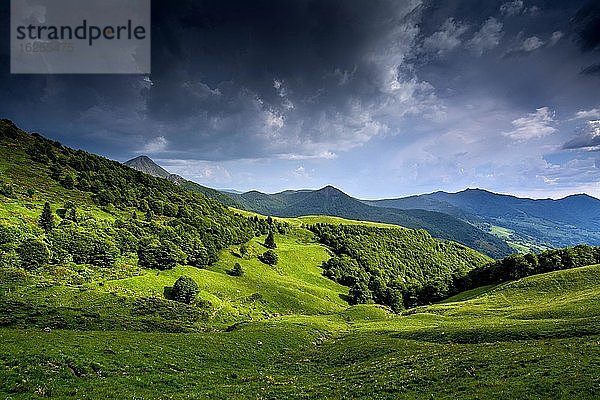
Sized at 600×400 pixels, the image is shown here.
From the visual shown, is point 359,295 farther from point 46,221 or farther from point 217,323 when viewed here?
point 46,221

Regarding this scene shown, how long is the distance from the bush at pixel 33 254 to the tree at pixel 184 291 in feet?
104

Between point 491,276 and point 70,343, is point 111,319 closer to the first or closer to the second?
point 70,343

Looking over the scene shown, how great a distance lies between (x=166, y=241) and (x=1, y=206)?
47.4 metres

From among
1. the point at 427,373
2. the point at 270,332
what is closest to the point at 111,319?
the point at 270,332

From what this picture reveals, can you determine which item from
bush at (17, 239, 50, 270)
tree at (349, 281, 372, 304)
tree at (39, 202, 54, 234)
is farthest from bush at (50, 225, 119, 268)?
tree at (349, 281, 372, 304)

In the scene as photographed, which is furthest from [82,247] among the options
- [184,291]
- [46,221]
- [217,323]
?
[217,323]

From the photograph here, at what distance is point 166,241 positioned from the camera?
404ft

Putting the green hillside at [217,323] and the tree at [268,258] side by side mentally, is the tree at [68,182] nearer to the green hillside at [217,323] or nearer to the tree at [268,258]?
the green hillside at [217,323]

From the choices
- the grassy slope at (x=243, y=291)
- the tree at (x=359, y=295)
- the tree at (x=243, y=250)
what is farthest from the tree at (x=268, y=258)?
the tree at (x=359, y=295)

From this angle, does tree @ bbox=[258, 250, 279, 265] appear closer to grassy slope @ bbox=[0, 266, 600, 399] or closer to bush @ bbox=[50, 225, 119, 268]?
bush @ bbox=[50, 225, 119, 268]

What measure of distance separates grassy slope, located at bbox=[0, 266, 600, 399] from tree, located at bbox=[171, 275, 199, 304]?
126 ft

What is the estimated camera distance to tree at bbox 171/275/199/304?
284 feet

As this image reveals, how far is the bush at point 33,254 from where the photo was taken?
262ft

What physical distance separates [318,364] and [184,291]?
5736 cm
